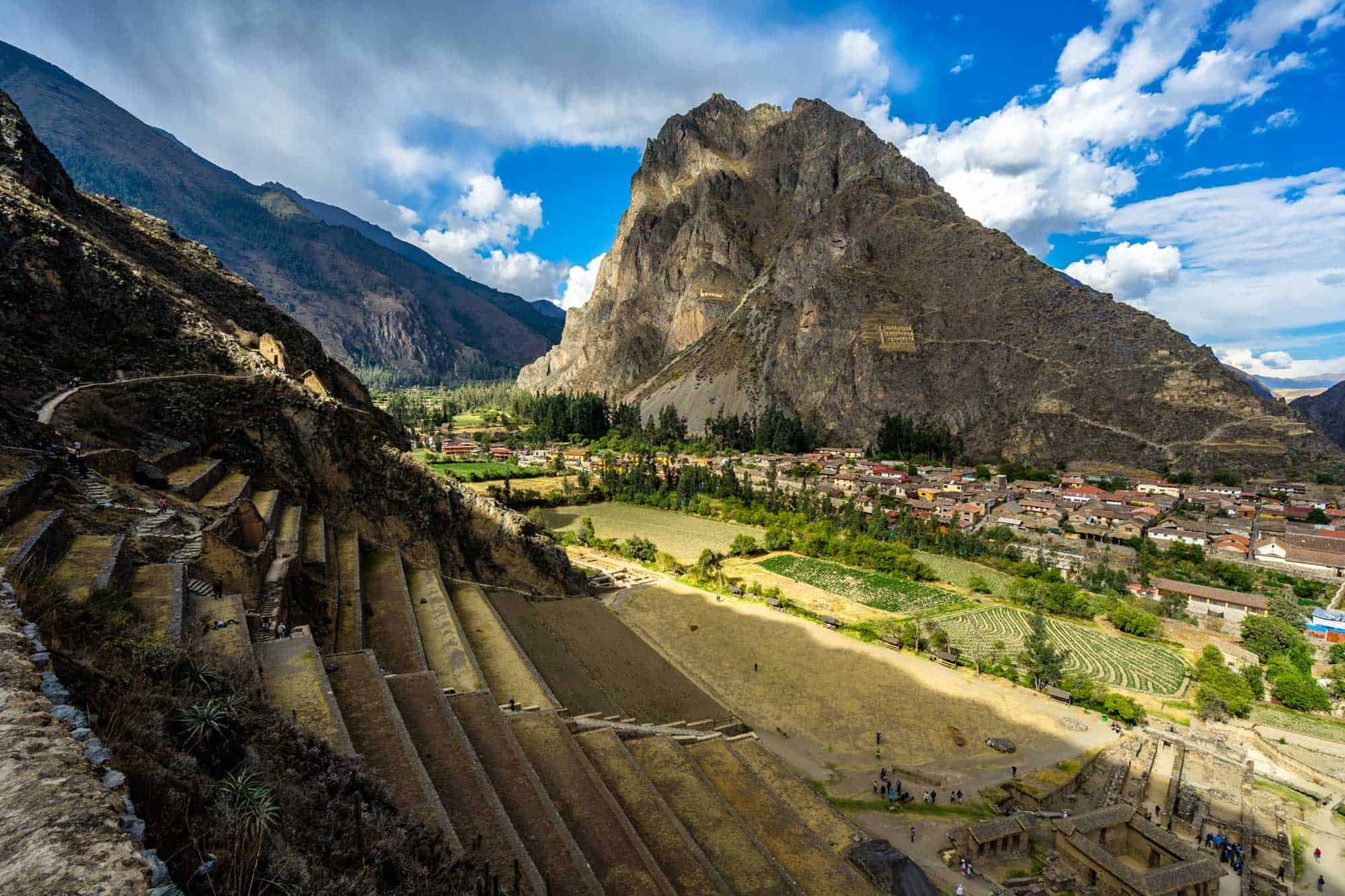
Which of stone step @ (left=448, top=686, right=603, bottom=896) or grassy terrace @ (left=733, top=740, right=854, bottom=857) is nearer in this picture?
stone step @ (left=448, top=686, right=603, bottom=896)

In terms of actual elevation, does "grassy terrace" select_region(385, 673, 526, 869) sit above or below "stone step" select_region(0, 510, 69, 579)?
below

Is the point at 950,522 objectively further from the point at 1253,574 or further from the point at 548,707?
the point at 548,707

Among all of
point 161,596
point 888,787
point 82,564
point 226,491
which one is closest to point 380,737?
point 161,596

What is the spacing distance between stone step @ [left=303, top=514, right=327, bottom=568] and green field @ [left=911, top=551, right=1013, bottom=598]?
42.1 m

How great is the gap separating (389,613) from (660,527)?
43.5m

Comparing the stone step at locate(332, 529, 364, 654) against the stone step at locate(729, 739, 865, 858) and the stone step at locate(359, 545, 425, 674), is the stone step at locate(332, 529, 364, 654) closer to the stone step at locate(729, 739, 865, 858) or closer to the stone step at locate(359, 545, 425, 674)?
the stone step at locate(359, 545, 425, 674)

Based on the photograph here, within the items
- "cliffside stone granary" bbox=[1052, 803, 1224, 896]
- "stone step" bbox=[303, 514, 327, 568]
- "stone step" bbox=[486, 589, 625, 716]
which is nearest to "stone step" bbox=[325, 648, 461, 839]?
"stone step" bbox=[303, 514, 327, 568]

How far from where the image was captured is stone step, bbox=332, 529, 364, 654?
50.3 feet

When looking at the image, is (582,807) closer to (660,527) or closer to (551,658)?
(551,658)

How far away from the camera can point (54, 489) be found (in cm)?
1229

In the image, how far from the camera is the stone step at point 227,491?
16.4 metres

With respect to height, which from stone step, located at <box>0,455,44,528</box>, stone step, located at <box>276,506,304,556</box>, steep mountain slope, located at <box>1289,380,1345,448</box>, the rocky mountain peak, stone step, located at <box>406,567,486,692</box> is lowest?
stone step, located at <box>406,567,486,692</box>

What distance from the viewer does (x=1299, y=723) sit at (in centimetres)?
2631

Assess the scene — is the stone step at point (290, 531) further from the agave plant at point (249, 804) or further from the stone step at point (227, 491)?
the agave plant at point (249, 804)
